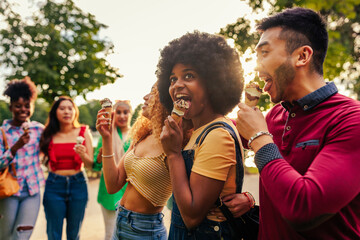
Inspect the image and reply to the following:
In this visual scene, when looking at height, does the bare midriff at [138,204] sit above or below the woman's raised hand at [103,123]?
below

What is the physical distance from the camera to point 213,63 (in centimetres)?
200

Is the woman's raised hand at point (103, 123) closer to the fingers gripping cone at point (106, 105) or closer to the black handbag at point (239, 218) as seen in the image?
the fingers gripping cone at point (106, 105)

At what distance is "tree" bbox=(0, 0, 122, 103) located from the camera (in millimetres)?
8477

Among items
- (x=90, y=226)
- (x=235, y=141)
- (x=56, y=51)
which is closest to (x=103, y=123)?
(x=235, y=141)

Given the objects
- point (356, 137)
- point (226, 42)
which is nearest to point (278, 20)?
point (226, 42)

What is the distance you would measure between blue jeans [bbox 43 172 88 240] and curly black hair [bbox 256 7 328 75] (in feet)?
12.5

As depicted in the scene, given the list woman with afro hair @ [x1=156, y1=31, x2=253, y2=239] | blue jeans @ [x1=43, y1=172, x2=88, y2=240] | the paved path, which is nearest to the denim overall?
woman with afro hair @ [x1=156, y1=31, x2=253, y2=239]

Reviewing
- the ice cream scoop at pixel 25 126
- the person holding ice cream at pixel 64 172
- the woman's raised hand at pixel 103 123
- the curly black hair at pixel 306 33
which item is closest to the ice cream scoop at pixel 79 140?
the person holding ice cream at pixel 64 172

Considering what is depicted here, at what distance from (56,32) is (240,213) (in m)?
8.58

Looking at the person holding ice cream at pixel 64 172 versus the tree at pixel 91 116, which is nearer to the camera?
the person holding ice cream at pixel 64 172

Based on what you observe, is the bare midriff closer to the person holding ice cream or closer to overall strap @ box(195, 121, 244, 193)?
overall strap @ box(195, 121, 244, 193)

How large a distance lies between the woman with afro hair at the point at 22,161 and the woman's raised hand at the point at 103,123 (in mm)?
2038

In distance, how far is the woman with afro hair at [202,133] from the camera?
1605 mm

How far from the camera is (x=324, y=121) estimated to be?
1335 millimetres
